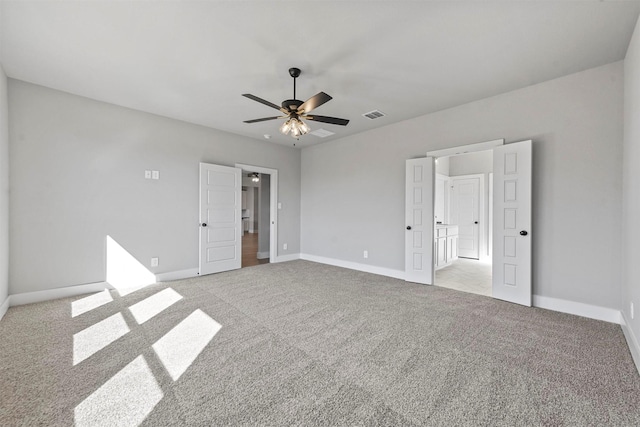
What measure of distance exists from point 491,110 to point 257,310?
13.9 feet

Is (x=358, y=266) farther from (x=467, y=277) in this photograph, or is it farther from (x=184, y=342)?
(x=184, y=342)

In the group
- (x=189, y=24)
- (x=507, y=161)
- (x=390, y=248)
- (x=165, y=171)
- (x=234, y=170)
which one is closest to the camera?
(x=189, y=24)

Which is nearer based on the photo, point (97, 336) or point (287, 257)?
point (97, 336)

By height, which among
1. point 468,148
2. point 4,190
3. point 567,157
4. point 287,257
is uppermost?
point 468,148

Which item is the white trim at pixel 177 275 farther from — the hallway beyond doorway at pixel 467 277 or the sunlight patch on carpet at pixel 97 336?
the hallway beyond doorway at pixel 467 277

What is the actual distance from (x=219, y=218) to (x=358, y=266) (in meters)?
3.00

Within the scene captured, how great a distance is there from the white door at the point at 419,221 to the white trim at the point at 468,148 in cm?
14

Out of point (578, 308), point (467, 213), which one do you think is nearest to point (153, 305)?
point (578, 308)

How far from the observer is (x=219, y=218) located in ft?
16.8

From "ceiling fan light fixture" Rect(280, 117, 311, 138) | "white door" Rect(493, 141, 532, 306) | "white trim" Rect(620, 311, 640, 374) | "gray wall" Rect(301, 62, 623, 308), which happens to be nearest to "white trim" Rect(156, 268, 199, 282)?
"ceiling fan light fixture" Rect(280, 117, 311, 138)

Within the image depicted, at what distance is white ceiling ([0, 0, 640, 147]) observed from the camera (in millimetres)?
2133

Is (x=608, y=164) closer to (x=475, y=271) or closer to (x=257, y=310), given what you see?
(x=475, y=271)

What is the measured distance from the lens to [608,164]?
2.90 m

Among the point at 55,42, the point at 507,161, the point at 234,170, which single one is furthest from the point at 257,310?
the point at 507,161
